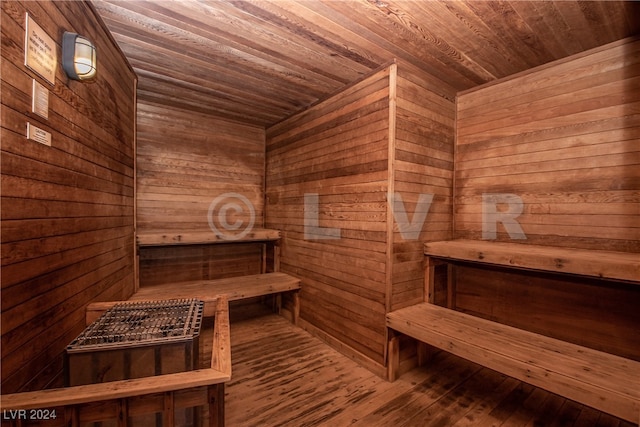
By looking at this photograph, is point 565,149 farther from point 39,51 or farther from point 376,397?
point 39,51

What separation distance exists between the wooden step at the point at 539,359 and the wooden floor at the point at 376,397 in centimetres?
41

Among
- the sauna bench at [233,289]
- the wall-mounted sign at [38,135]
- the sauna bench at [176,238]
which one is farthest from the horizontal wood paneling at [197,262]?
the wall-mounted sign at [38,135]

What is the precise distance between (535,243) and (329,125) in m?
2.49

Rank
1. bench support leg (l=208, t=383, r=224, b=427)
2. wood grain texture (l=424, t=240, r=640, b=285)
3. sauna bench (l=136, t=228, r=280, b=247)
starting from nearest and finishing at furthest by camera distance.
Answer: bench support leg (l=208, t=383, r=224, b=427)
wood grain texture (l=424, t=240, r=640, b=285)
sauna bench (l=136, t=228, r=280, b=247)

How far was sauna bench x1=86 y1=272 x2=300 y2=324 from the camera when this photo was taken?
3207mm

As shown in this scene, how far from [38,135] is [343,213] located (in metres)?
2.45

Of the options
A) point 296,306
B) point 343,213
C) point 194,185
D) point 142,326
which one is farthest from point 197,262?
point 142,326

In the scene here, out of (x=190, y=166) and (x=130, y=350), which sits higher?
(x=190, y=166)

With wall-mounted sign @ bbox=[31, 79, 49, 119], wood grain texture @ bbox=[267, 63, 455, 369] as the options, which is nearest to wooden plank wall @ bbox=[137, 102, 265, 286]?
wood grain texture @ bbox=[267, 63, 455, 369]

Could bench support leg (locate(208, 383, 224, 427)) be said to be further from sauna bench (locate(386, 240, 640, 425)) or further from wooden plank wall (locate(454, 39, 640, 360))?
wooden plank wall (locate(454, 39, 640, 360))

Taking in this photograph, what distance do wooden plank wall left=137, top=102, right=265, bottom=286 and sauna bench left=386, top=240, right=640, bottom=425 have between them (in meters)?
2.97

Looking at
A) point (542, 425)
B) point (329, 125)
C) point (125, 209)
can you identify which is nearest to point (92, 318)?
point (125, 209)

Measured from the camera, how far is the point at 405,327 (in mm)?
2443

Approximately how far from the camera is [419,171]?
2834 millimetres
